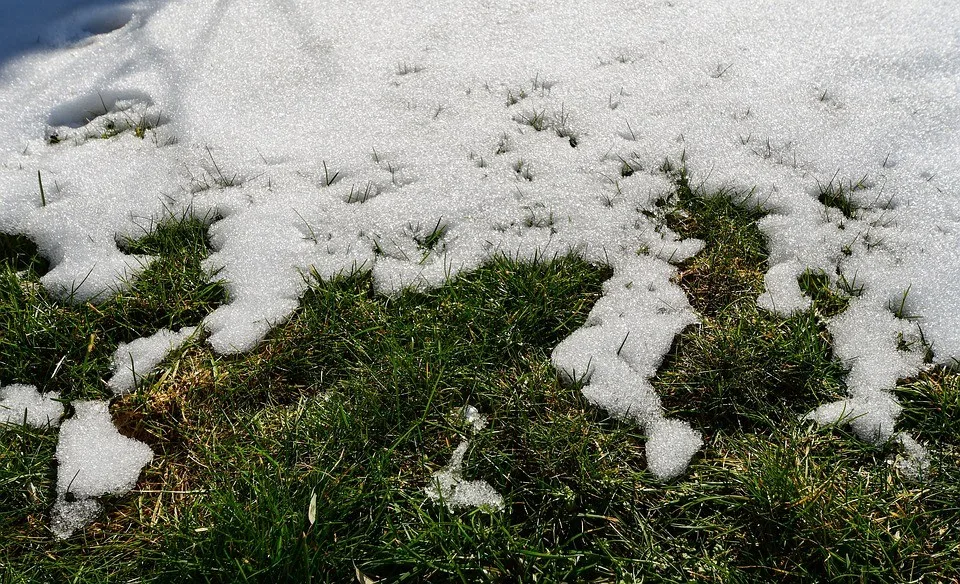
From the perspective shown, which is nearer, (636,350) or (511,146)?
(636,350)

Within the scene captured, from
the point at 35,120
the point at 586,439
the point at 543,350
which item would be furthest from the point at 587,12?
the point at 35,120

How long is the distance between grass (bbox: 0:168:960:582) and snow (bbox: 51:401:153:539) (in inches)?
1.3

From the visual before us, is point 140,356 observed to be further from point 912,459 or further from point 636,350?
point 912,459

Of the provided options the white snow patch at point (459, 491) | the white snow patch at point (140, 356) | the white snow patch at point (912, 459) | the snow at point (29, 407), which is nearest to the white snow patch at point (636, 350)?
the white snow patch at point (459, 491)

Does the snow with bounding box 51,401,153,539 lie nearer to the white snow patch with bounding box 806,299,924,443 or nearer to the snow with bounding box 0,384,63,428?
the snow with bounding box 0,384,63,428

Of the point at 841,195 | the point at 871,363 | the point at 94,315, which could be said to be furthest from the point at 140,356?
the point at 841,195

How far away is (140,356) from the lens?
1977 mm

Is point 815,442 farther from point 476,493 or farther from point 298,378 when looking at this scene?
point 298,378

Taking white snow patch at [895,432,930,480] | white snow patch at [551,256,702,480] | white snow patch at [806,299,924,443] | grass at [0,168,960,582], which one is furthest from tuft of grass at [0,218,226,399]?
white snow patch at [895,432,930,480]

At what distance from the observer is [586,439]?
1.74m

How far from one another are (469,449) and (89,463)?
98 cm

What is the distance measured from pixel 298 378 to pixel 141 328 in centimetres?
53

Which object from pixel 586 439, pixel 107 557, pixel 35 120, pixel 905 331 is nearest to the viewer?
pixel 107 557

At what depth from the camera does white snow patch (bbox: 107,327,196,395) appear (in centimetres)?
193
